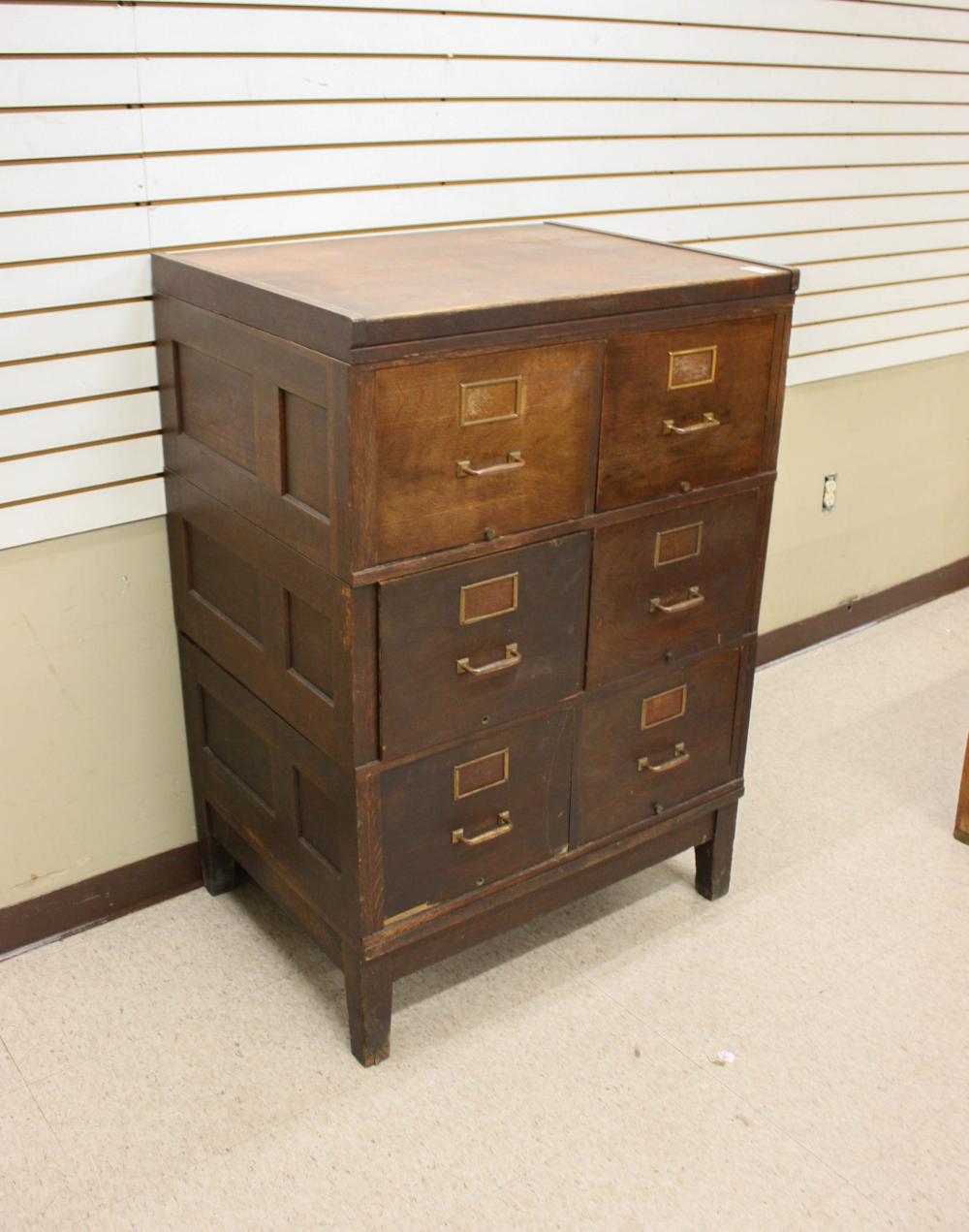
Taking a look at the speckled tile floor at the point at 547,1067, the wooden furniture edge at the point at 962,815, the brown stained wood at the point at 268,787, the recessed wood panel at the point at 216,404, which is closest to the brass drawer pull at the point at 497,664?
the brown stained wood at the point at 268,787

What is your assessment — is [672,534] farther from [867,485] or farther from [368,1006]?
[867,485]

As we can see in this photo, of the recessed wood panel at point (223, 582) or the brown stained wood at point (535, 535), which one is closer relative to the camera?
the brown stained wood at point (535, 535)

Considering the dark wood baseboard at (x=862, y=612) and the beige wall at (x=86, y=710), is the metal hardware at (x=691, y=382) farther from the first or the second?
the dark wood baseboard at (x=862, y=612)

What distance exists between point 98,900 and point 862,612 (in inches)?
100

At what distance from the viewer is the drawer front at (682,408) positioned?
210 cm

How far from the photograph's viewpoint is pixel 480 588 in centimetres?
205

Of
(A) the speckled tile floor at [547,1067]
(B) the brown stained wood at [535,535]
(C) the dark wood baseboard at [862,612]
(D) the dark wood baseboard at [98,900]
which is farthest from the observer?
(C) the dark wood baseboard at [862,612]

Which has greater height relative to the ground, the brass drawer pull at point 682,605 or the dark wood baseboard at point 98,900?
the brass drawer pull at point 682,605

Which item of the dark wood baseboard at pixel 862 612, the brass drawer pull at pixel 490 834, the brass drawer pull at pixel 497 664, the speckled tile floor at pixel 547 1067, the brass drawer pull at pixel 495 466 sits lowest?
the speckled tile floor at pixel 547 1067

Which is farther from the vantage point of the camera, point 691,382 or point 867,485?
point 867,485

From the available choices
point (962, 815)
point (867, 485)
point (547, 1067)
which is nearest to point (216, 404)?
point (547, 1067)

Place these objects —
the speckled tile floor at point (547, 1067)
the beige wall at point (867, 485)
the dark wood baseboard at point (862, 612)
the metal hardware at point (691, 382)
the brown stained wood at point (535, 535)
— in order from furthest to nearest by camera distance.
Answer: the dark wood baseboard at point (862, 612) → the beige wall at point (867, 485) → the metal hardware at point (691, 382) → the speckled tile floor at point (547, 1067) → the brown stained wood at point (535, 535)

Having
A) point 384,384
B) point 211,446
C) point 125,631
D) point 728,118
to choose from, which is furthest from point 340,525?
point 728,118

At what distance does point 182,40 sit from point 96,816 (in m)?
1.48
